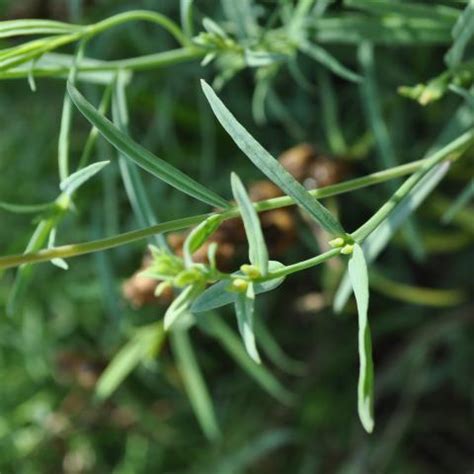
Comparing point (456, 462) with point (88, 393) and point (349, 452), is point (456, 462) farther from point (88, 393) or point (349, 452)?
point (88, 393)

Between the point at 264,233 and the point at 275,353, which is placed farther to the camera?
the point at 275,353

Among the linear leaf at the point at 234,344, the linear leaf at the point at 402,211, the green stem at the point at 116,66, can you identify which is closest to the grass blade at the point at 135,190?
the green stem at the point at 116,66

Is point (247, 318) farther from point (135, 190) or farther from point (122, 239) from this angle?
point (135, 190)

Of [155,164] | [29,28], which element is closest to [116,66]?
[29,28]

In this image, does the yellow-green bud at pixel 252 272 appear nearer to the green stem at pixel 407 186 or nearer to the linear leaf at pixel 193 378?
the green stem at pixel 407 186

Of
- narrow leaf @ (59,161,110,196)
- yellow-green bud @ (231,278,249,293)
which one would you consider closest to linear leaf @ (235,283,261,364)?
yellow-green bud @ (231,278,249,293)
